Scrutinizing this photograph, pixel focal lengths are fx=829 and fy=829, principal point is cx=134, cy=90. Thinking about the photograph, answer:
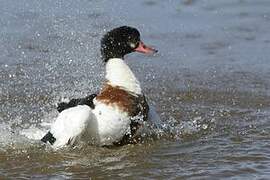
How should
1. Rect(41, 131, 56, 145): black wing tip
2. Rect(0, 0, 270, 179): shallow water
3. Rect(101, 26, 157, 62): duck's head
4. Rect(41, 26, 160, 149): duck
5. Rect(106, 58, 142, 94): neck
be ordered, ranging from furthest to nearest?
1. Rect(101, 26, 157, 62): duck's head
2. Rect(106, 58, 142, 94): neck
3. Rect(41, 131, 56, 145): black wing tip
4. Rect(41, 26, 160, 149): duck
5. Rect(0, 0, 270, 179): shallow water

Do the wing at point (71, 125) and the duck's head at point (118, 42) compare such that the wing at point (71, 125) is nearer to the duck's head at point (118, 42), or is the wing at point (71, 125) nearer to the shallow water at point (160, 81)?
the shallow water at point (160, 81)

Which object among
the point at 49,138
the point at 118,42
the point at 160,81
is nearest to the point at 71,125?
the point at 49,138

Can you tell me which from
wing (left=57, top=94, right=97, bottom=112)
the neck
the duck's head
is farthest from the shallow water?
the duck's head

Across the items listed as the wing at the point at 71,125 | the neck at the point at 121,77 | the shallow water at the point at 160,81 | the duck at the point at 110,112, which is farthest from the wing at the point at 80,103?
the shallow water at the point at 160,81

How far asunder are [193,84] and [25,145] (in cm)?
282

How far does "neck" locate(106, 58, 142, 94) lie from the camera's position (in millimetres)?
7199

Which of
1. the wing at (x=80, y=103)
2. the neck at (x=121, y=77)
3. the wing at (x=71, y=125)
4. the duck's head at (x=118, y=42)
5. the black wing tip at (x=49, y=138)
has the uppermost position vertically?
the duck's head at (x=118, y=42)

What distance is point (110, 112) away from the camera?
275 inches

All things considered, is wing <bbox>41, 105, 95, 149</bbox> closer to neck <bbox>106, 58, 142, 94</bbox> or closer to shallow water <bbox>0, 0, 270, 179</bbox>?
shallow water <bbox>0, 0, 270, 179</bbox>

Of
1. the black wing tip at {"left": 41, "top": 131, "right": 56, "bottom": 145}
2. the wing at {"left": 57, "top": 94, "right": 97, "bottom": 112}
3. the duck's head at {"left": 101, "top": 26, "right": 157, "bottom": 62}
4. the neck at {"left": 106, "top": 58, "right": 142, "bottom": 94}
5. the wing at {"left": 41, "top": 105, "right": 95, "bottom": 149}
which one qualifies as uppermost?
the duck's head at {"left": 101, "top": 26, "right": 157, "bottom": 62}

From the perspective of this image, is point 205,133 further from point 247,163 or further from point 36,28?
point 36,28

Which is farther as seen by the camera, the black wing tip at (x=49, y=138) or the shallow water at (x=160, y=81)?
the black wing tip at (x=49, y=138)

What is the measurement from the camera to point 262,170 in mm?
6488

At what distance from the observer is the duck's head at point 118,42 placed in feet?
24.2
